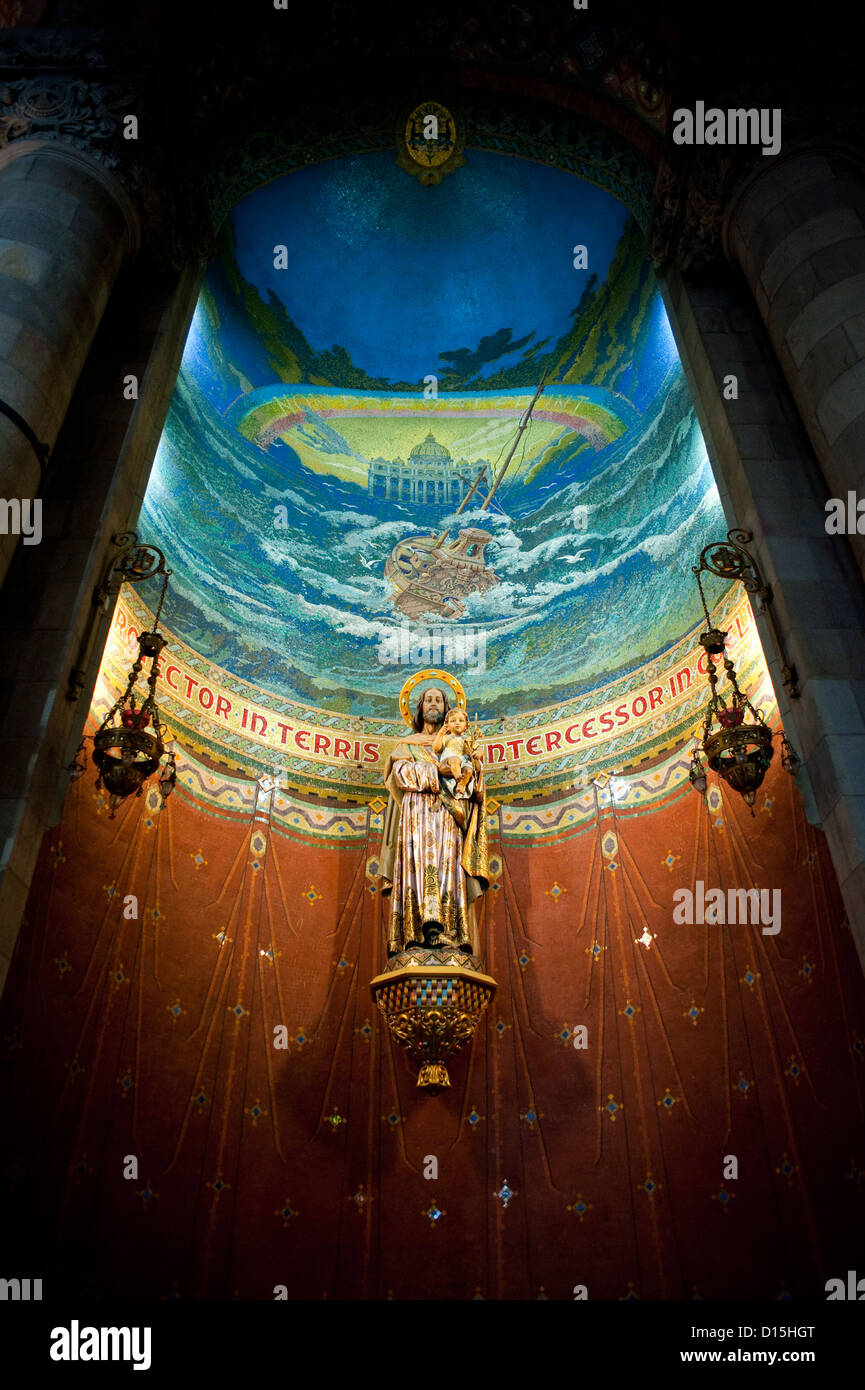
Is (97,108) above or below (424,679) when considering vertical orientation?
above

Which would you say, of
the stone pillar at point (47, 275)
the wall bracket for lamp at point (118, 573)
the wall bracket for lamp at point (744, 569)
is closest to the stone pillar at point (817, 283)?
the wall bracket for lamp at point (744, 569)

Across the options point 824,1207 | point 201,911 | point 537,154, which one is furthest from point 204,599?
point 824,1207

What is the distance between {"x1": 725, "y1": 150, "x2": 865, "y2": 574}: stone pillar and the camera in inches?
220

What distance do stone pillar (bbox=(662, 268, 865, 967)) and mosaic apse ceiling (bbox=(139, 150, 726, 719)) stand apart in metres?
2.06

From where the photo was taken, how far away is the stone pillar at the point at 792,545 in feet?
16.6

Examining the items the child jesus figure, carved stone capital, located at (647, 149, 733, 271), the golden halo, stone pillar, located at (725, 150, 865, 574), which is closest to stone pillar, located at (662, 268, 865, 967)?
carved stone capital, located at (647, 149, 733, 271)

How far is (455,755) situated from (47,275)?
15.6ft

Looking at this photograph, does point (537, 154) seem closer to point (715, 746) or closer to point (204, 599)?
point (204, 599)

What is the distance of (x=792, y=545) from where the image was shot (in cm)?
593

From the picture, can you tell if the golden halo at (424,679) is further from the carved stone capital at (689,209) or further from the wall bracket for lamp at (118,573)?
the carved stone capital at (689,209)

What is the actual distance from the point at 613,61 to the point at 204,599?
5.98 metres

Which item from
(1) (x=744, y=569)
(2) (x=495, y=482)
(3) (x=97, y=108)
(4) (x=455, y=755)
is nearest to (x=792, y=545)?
(1) (x=744, y=569)

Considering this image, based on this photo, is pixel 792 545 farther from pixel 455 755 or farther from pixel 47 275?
pixel 47 275

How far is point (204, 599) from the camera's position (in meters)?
9.56
